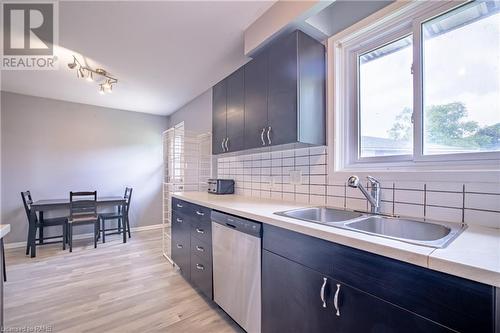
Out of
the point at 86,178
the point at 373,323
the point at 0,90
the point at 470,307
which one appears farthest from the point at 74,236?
the point at 470,307

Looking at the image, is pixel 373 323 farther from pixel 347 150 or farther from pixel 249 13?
pixel 249 13

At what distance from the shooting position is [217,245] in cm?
173

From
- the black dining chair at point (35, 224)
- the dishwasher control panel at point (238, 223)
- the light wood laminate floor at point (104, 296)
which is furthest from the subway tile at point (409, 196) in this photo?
the black dining chair at point (35, 224)

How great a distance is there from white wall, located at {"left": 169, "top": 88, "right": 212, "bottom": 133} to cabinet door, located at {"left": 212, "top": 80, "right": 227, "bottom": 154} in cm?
79

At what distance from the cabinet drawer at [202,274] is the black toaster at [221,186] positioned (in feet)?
2.59

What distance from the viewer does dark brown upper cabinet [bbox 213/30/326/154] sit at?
1514mm

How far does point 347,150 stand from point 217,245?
4.09ft

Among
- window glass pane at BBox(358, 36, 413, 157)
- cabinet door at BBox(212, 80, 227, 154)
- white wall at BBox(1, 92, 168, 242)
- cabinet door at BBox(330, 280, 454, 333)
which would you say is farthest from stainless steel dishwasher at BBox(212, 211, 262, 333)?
white wall at BBox(1, 92, 168, 242)

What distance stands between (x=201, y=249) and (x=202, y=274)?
0.73 feet

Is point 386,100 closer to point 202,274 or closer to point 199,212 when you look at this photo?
point 199,212

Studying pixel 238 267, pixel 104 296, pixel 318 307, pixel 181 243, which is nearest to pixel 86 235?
pixel 104 296

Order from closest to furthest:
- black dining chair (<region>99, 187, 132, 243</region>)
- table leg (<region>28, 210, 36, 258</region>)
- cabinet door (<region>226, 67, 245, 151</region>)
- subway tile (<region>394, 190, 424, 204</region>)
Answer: subway tile (<region>394, 190, 424, 204</region>) → cabinet door (<region>226, 67, 245, 151</region>) → table leg (<region>28, 210, 36, 258</region>) → black dining chair (<region>99, 187, 132, 243</region>)

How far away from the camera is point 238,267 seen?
1.52 metres

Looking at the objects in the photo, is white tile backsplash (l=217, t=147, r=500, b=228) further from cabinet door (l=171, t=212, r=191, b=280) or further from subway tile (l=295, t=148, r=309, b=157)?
cabinet door (l=171, t=212, r=191, b=280)
